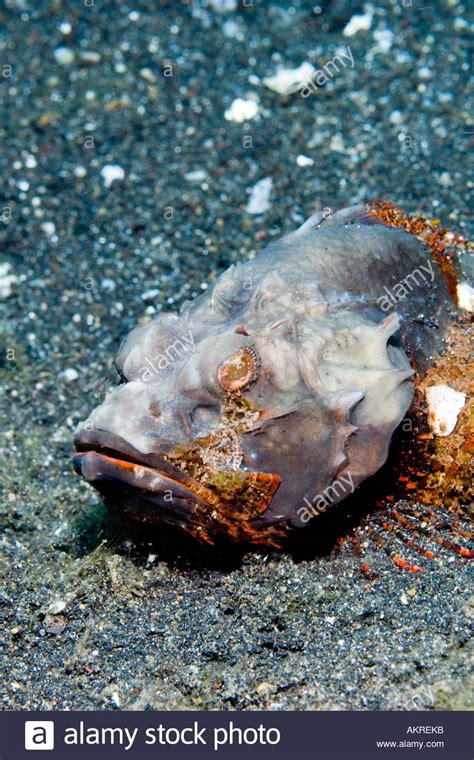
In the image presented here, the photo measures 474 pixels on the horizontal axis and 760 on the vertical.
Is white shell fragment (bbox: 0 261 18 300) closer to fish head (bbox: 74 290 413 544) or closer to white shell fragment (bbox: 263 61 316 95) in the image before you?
fish head (bbox: 74 290 413 544)

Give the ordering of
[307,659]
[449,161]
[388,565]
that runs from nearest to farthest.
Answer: [307,659]
[388,565]
[449,161]

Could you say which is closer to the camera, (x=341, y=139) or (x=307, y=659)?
(x=307, y=659)

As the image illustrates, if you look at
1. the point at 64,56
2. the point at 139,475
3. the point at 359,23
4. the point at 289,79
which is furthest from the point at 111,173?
the point at 139,475

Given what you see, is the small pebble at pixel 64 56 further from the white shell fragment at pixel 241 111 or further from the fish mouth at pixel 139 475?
the fish mouth at pixel 139 475

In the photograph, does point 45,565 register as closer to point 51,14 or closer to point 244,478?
point 244,478

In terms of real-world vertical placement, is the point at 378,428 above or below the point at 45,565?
above
